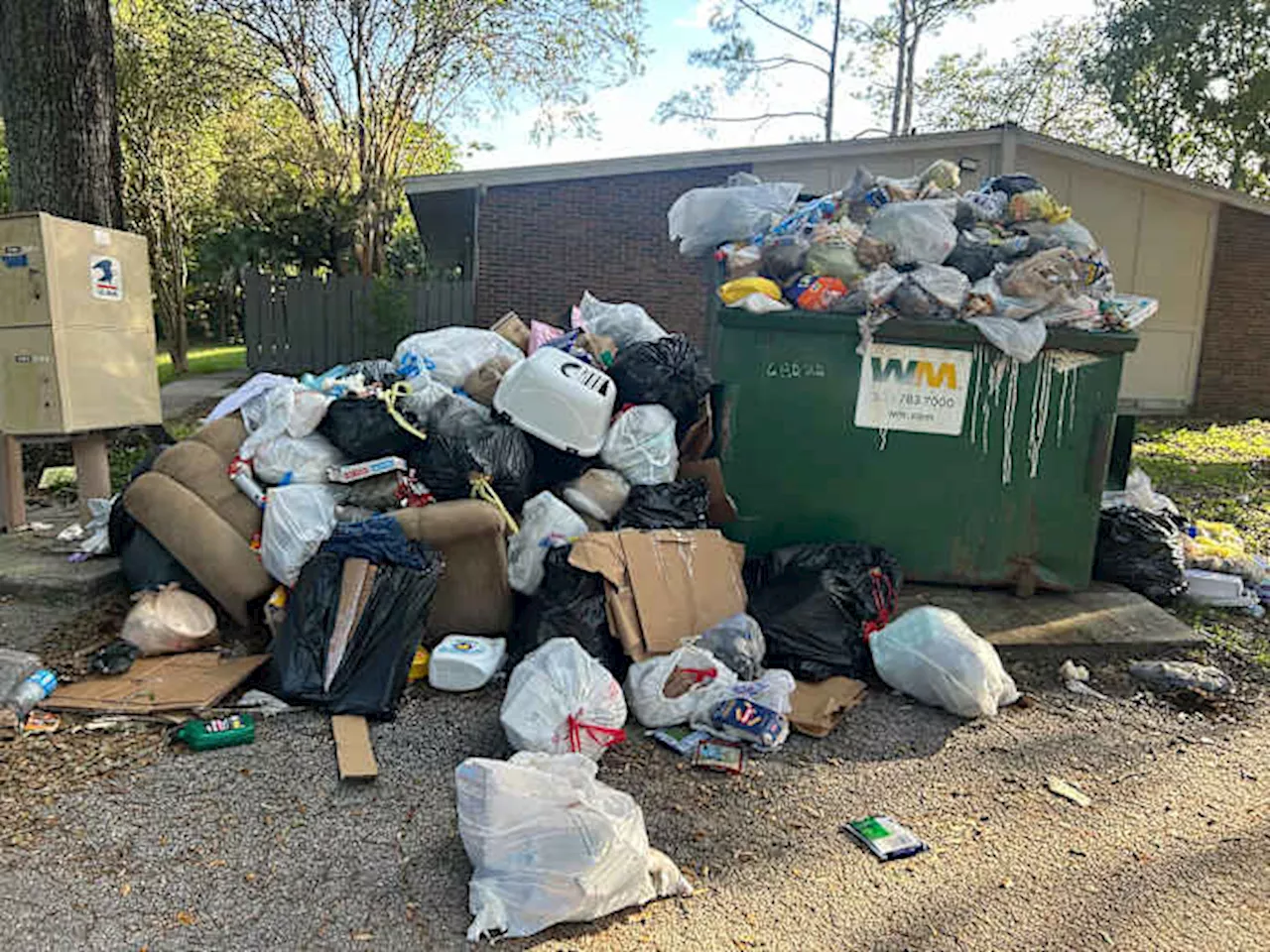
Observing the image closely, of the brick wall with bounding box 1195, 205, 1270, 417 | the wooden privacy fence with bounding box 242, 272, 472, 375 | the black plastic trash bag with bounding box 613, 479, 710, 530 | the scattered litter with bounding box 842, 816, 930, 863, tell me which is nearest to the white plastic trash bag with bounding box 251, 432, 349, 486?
the black plastic trash bag with bounding box 613, 479, 710, 530

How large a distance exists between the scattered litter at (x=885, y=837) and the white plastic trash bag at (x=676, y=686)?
67 centimetres

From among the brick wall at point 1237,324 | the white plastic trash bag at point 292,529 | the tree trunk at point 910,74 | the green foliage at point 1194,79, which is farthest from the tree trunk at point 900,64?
the white plastic trash bag at point 292,529

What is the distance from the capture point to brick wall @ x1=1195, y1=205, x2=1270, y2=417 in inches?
472

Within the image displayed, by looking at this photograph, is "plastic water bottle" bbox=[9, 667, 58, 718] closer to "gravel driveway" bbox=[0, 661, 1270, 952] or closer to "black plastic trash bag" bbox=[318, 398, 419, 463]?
"gravel driveway" bbox=[0, 661, 1270, 952]

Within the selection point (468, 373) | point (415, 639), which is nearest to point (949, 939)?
point (415, 639)

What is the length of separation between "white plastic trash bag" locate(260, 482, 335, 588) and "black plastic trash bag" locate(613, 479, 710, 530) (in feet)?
3.96

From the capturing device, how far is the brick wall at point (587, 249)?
36.2 feet

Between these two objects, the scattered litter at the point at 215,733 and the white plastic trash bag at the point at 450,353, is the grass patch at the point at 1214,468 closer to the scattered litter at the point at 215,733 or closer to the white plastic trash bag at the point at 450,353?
the white plastic trash bag at the point at 450,353

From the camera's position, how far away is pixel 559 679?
2.67 meters

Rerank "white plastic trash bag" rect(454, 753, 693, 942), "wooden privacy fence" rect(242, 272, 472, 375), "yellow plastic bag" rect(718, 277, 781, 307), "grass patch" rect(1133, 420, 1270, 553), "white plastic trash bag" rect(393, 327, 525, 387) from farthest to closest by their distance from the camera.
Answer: "wooden privacy fence" rect(242, 272, 472, 375) → "grass patch" rect(1133, 420, 1270, 553) → "white plastic trash bag" rect(393, 327, 525, 387) → "yellow plastic bag" rect(718, 277, 781, 307) → "white plastic trash bag" rect(454, 753, 693, 942)

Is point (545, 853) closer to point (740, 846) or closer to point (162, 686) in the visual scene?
point (740, 846)

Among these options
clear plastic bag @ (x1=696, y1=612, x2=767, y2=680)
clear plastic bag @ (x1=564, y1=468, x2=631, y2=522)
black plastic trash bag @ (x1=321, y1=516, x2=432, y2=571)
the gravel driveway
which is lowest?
the gravel driveway

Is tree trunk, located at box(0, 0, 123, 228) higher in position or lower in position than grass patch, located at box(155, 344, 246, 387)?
higher

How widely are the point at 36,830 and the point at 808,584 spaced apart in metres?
2.61
